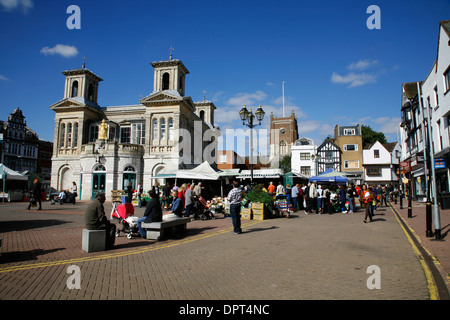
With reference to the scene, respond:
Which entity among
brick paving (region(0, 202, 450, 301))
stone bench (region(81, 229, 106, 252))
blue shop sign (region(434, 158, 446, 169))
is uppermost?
blue shop sign (region(434, 158, 446, 169))

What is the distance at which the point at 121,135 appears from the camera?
36.5 metres

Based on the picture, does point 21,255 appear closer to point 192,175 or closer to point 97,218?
point 97,218

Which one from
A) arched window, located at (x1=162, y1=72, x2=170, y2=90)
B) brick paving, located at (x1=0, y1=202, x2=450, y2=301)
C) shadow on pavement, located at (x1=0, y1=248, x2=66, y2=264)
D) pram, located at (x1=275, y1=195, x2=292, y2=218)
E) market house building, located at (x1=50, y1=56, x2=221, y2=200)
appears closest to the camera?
brick paving, located at (x1=0, y1=202, x2=450, y2=301)

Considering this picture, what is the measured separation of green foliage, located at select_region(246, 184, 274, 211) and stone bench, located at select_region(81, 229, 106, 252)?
8.57 metres

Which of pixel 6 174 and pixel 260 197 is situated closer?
pixel 260 197

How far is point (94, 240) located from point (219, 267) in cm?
352

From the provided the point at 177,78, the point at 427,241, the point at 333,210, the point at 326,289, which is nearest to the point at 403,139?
the point at 333,210

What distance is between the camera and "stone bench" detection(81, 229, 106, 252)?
710cm

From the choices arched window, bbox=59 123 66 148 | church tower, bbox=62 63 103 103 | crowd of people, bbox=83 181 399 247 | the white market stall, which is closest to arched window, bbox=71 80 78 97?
church tower, bbox=62 63 103 103

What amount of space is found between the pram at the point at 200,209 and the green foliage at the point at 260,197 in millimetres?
2350

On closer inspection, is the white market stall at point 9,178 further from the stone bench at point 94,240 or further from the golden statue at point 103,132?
the stone bench at point 94,240

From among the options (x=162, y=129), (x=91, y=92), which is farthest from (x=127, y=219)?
(x=91, y=92)

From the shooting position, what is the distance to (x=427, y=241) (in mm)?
8531

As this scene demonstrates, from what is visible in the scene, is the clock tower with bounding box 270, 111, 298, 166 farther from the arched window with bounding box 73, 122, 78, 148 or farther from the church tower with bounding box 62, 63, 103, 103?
the arched window with bounding box 73, 122, 78, 148
